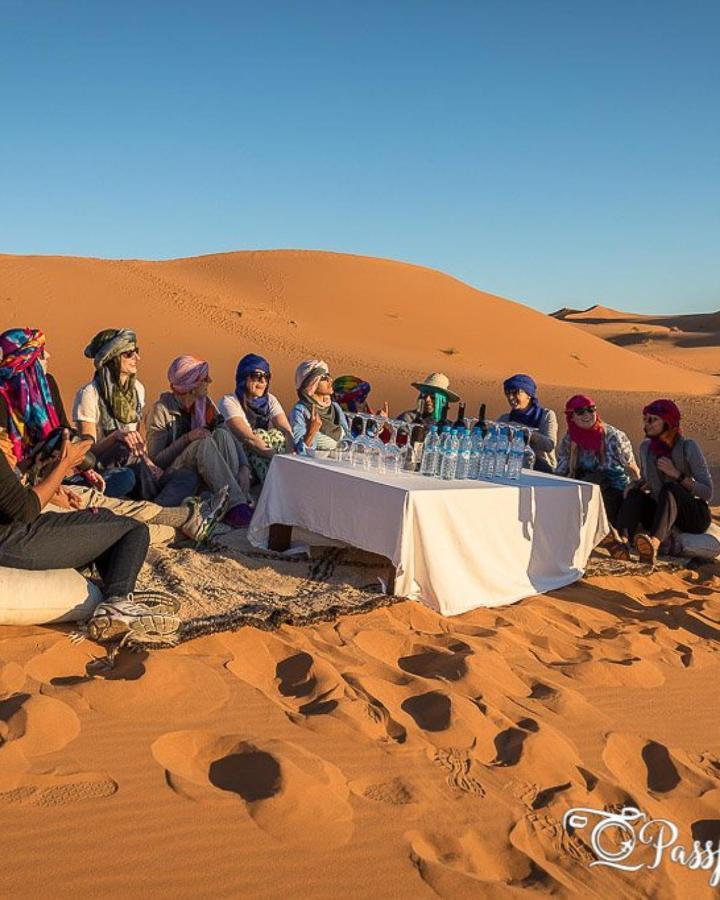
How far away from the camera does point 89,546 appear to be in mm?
4102

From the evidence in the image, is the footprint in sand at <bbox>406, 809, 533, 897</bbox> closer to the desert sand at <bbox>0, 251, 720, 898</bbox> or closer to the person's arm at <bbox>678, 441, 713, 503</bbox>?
the desert sand at <bbox>0, 251, 720, 898</bbox>

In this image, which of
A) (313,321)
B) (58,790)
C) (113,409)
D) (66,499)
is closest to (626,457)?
(113,409)

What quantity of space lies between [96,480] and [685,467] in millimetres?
4410

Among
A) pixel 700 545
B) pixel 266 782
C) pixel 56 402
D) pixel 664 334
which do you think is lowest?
pixel 700 545

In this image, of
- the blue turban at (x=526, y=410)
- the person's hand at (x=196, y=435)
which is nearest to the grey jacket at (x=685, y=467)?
the blue turban at (x=526, y=410)

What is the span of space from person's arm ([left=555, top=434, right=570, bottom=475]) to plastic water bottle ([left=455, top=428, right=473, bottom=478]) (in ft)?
6.91

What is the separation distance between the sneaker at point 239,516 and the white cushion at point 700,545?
3.37 metres

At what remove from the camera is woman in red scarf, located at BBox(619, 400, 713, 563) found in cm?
644

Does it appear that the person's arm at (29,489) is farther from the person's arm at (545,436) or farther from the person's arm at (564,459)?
the person's arm at (545,436)

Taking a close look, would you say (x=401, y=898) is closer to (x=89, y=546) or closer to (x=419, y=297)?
(x=89, y=546)

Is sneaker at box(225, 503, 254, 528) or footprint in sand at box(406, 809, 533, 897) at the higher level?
sneaker at box(225, 503, 254, 528)

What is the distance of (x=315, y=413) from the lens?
6.81 meters

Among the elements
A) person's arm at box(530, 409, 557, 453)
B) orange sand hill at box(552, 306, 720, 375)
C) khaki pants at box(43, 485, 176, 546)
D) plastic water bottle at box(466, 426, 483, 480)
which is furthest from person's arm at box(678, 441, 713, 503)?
orange sand hill at box(552, 306, 720, 375)

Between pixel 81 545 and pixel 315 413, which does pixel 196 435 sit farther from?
pixel 81 545
